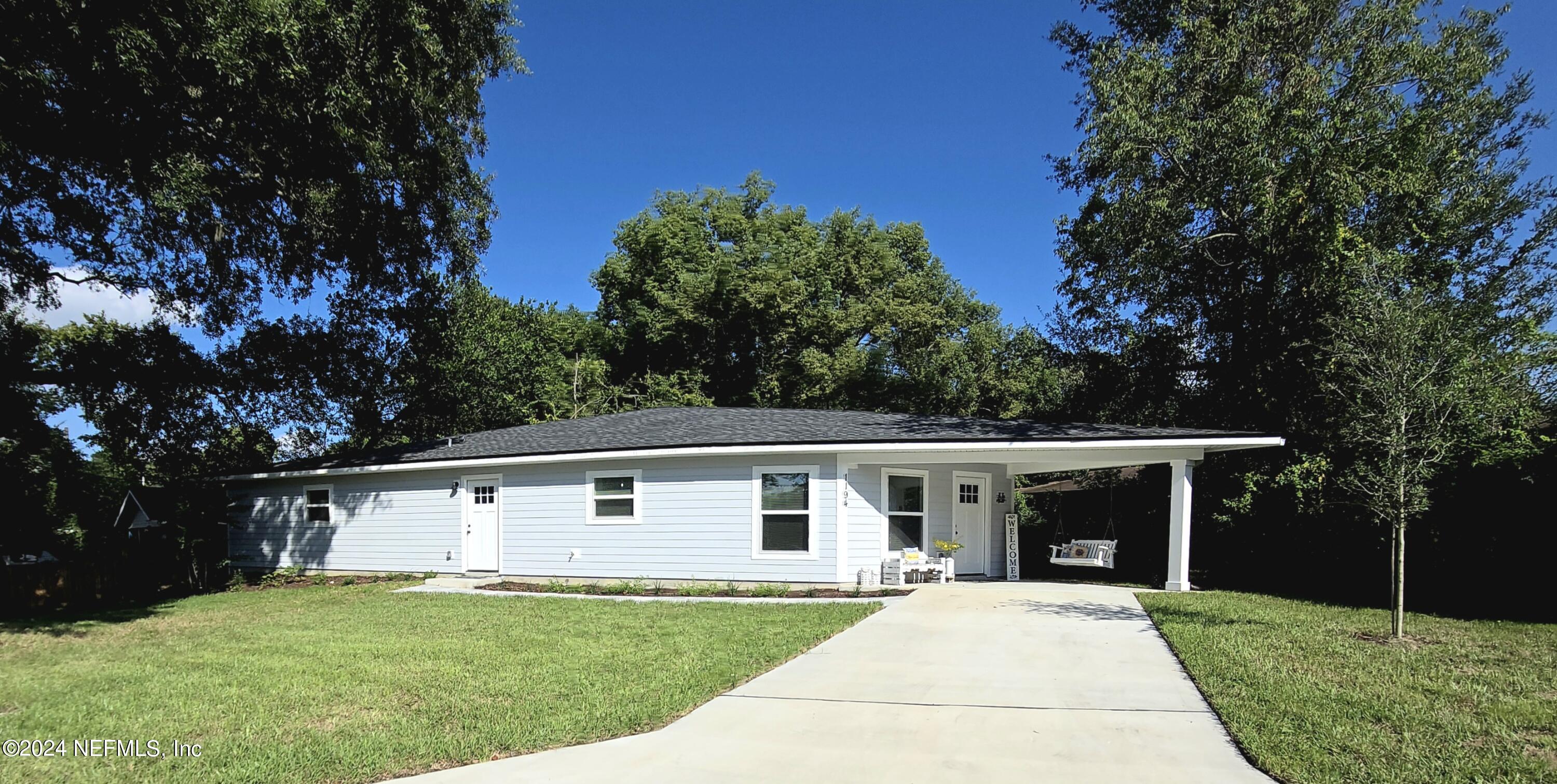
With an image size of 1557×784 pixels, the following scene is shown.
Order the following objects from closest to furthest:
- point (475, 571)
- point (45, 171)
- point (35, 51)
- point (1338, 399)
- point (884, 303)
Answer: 1. point (35, 51)
2. point (45, 171)
3. point (1338, 399)
4. point (475, 571)
5. point (884, 303)

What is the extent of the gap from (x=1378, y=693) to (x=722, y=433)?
9914mm

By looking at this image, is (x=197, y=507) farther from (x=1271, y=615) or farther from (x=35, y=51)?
(x=1271, y=615)

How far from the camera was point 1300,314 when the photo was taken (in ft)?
48.7

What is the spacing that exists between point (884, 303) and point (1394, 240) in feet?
53.1

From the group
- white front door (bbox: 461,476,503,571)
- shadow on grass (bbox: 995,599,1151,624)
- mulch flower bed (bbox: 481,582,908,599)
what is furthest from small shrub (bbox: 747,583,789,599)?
white front door (bbox: 461,476,503,571)

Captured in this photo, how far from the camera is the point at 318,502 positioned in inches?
707

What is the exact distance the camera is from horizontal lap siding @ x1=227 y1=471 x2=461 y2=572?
16344 mm

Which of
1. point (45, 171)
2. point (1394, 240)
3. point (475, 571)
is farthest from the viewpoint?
point (475, 571)

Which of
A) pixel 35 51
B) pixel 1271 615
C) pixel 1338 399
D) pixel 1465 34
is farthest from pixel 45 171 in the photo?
pixel 1465 34

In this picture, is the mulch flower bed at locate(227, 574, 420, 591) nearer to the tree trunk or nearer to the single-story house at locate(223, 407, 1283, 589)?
the single-story house at locate(223, 407, 1283, 589)

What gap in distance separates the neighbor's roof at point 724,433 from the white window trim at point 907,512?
27.2 inches

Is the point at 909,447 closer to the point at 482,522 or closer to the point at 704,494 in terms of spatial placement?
the point at 704,494

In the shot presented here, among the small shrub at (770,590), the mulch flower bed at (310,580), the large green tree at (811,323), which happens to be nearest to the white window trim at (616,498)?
the small shrub at (770,590)

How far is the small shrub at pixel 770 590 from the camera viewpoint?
1212 cm
